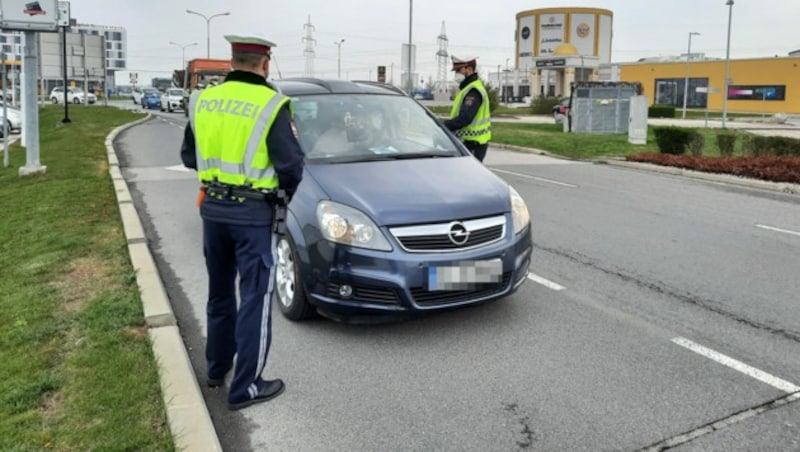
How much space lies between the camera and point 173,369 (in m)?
3.90

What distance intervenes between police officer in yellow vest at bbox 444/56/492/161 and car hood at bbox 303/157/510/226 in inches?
123

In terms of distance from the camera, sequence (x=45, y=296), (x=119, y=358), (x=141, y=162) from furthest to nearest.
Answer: (x=141, y=162) < (x=45, y=296) < (x=119, y=358)

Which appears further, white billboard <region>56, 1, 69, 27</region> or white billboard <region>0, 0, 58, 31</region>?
white billboard <region>56, 1, 69, 27</region>

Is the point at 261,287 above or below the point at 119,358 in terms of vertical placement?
above

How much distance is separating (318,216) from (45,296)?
2.38 m

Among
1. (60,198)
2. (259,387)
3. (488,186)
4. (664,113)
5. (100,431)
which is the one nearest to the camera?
(100,431)

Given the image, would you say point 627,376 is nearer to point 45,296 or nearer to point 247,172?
point 247,172

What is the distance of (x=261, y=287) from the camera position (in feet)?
11.7

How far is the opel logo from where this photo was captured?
14.4 feet

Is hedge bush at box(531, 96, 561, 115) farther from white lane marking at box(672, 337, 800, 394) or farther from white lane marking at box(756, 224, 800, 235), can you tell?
white lane marking at box(672, 337, 800, 394)

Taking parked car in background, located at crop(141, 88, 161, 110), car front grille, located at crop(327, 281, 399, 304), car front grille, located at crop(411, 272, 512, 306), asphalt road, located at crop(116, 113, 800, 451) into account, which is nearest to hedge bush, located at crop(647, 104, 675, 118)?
parked car in background, located at crop(141, 88, 161, 110)

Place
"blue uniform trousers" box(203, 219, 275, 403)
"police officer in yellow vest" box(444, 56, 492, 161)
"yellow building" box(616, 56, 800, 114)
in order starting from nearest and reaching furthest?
"blue uniform trousers" box(203, 219, 275, 403) → "police officer in yellow vest" box(444, 56, 492, 161) → "yellow building" box(616, 56, 800, 114)

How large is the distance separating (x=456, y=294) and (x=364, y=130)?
1879 mm

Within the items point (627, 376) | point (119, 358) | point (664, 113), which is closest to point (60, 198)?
point (119, 358)
